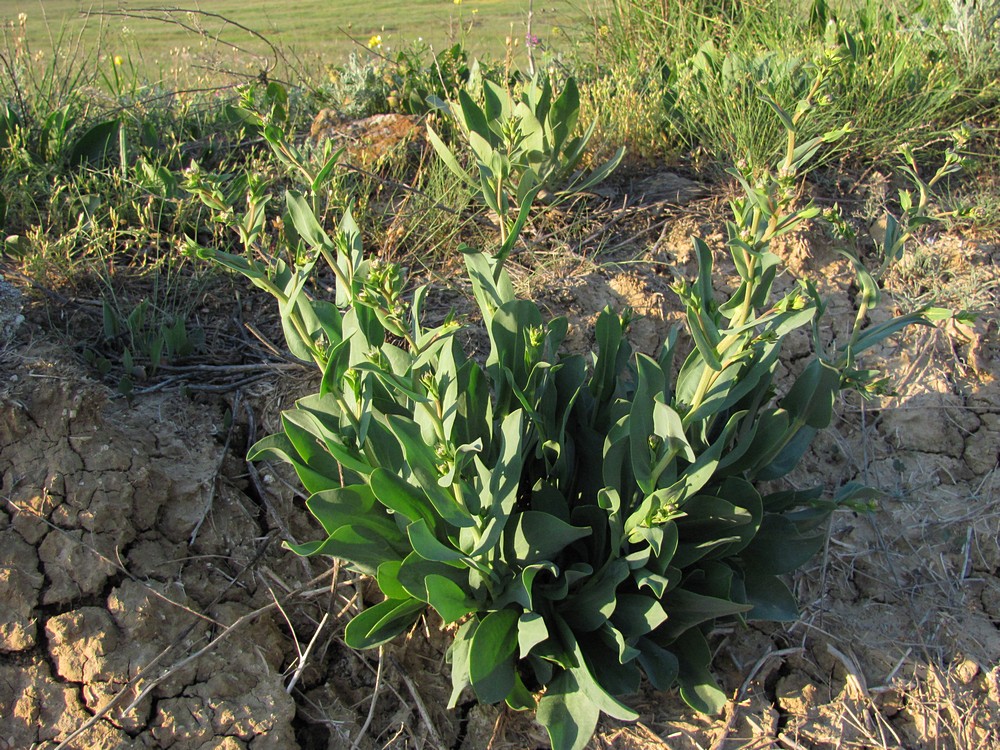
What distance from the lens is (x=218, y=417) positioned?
2.73m

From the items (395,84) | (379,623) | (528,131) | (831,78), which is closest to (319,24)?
(395,84)

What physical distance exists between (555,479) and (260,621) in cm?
93

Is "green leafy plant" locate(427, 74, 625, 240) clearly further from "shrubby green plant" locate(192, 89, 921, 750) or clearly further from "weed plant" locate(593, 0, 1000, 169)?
"shrubby green plant" locate(192, 89, 921, 750)

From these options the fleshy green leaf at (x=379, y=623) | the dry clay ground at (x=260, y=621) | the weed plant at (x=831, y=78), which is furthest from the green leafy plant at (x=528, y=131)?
the fleshy green leaf at (x=379, y=623)

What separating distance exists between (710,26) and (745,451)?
132 inches

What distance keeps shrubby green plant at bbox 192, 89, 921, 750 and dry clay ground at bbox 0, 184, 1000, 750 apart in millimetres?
235

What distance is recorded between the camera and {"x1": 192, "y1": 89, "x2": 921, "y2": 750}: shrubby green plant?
188 centimetres

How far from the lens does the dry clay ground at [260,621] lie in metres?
2.12

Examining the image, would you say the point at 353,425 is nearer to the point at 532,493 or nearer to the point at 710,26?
the point at 532,493

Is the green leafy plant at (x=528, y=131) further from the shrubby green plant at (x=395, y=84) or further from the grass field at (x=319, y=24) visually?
the grass field at (x=319, y=24)

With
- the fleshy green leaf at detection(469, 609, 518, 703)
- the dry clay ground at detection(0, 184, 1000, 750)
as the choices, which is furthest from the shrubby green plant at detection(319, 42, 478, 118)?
the fleshy green leaf at detection(469, 609, 518, 703)

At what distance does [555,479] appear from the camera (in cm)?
228

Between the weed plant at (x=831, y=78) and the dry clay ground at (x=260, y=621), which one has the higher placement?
the weed plant at (x=831, y=78)

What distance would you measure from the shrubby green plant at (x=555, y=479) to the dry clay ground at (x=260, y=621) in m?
0.23
